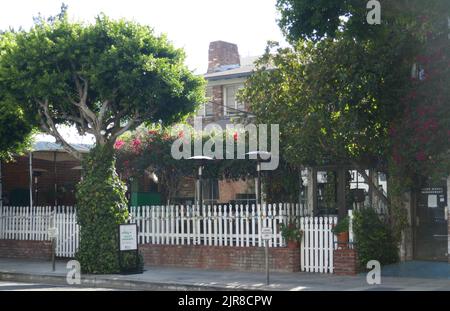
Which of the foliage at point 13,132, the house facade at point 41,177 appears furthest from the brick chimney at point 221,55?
the foliage at point 13,132

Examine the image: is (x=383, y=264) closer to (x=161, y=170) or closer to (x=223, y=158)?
(x=223, y=158)

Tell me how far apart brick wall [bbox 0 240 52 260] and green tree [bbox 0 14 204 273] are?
4180 millimetres

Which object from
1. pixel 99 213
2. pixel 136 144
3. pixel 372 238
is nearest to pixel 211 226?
pixel 99 213

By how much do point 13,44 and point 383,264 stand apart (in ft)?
36.1

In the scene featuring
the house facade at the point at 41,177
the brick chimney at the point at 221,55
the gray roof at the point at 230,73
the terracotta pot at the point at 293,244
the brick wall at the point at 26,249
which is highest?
the brick chimney at the point at 221,55

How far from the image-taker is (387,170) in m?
17.0

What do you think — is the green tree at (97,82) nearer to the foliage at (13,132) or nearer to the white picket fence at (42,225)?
the foliage at (13,132)

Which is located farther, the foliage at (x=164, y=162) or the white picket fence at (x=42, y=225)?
the foliage at (x=164, y=162)

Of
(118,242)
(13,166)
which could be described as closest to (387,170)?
(118,242)

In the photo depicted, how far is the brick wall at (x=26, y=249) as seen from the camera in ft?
68.6

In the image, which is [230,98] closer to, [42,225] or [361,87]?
[42,225]

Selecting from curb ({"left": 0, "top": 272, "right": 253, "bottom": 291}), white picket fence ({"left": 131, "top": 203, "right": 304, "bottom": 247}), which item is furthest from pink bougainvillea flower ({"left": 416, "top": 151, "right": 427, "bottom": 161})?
curb ({"left": 0, "top": 272, "right": 253, "bottom": 291})

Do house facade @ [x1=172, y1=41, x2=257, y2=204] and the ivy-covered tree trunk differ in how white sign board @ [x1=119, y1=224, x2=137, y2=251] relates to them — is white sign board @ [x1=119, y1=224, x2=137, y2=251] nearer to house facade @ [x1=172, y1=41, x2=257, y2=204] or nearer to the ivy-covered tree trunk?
the ivy-covered tree trunk
